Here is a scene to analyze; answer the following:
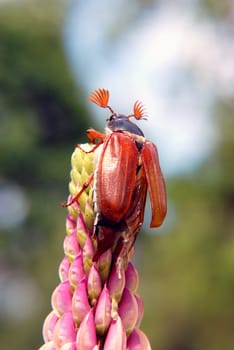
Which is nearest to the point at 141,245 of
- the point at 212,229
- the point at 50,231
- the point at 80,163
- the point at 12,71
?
the point at 50,231

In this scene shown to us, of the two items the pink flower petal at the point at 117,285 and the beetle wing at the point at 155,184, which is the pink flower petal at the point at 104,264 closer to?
the pink flower petal at the point at 117,285

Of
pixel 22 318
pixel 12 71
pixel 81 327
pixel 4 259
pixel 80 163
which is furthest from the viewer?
pixel 12 71

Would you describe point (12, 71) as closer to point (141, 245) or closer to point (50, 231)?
point (50, 231)

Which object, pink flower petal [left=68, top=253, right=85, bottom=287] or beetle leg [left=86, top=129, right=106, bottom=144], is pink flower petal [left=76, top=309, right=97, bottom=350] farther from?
beetle leg [left=86, top=129, right=106, bottom=144]

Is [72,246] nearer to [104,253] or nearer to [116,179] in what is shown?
[104,253]

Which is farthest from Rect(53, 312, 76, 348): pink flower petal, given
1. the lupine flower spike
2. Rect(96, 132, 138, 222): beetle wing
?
Rect(96, 132, 138, 222): beetle wing

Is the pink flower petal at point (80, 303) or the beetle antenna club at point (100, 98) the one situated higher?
the beetle antenna club at point (100, 98)

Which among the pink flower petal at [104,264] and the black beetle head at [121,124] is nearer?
the pink flower petal at [104,264]

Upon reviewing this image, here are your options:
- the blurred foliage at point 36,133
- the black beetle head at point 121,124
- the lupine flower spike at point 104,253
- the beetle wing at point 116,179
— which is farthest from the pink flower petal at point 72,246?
the blurred foliage at point 36,133
